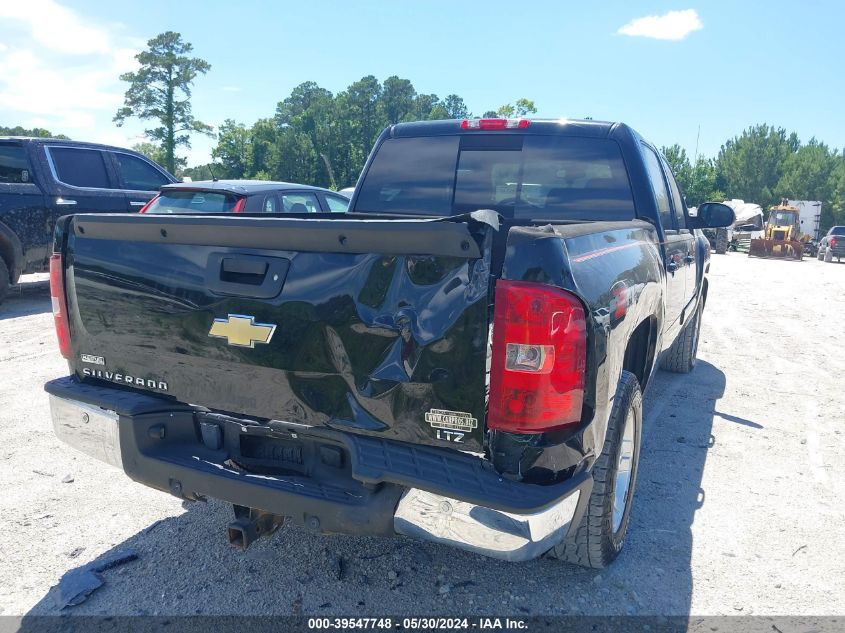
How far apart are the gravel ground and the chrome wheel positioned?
0.24m

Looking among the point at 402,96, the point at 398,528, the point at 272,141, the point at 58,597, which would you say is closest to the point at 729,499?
the point at 398,528

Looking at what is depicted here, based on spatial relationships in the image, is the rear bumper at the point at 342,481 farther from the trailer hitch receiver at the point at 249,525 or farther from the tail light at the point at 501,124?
the tail light at the point at 501,124

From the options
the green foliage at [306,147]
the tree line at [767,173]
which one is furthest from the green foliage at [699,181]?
the green foliage at [306,147]

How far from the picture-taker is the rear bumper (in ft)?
6.56

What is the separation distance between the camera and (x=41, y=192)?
836 centimetres

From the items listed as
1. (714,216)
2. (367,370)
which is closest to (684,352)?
(714,216)

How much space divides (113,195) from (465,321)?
28.5 feet

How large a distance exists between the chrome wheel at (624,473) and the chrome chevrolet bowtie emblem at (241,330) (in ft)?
5.41

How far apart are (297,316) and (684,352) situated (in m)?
5.07

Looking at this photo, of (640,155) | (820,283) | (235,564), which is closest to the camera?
(235,564)

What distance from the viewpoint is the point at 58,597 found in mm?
2639

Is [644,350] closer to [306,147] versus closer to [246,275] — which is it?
[246,275]

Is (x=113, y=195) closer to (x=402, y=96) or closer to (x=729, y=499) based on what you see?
(x=729, y=499)

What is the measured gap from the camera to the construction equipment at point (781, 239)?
30297mm
